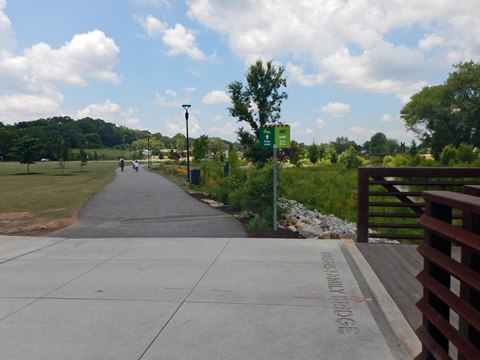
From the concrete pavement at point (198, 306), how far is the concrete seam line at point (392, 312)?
0.05ft

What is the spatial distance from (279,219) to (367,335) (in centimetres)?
656

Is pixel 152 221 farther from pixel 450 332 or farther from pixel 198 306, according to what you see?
pixel 450 332

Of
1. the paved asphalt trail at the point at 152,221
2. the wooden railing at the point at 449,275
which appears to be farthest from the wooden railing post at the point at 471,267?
the paved asphalt trail at the point at 152,221

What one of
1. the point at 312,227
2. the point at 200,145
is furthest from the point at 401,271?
the point at 200,145

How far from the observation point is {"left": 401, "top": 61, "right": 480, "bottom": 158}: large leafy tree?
206 ft

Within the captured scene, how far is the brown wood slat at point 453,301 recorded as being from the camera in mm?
2049

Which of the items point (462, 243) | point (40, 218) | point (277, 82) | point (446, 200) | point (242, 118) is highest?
point (277, 82)

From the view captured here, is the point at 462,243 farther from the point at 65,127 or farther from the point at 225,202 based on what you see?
the point at 65,127

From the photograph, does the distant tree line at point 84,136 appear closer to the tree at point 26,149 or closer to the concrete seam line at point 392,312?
the tree at point 26,149

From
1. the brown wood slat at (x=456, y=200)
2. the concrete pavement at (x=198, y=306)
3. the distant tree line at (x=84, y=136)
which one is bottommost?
the concrete pavement at (x=198, y=306)

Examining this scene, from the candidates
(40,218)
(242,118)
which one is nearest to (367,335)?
(40,218)

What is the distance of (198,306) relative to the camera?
14.3 feet

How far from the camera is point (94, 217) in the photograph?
Result: 38.5ft

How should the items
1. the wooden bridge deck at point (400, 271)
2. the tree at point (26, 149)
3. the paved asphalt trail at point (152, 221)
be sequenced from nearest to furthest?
the wooden bridge deck at point (400, 271) < the paved asphalt trail at point (152, 221) < the tree at point (26, 149)
